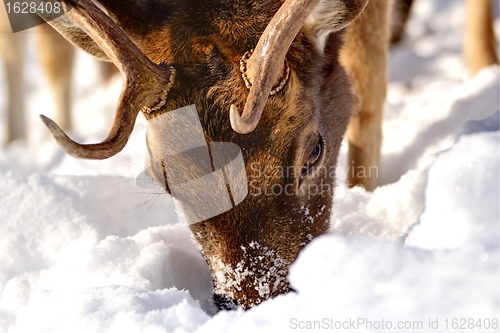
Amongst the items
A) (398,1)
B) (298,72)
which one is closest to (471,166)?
(298,72)

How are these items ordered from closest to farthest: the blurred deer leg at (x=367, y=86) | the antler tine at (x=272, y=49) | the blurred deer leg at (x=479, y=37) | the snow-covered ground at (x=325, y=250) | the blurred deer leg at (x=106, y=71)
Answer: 1. the snow-covered ground at (x=325, y=250)
2. the antler tine at (x=272, y=49)
3. the blurred deer leg at (x=367, y=86)
4. the blurred deer leg at (x=479, y=37)
5. the blurred deer leg at (x=106, y=71)

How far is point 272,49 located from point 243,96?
25cm

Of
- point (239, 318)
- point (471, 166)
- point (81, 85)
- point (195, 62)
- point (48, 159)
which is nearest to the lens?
point (239, 318)

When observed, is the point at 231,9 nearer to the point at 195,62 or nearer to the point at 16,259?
the point at 195,62

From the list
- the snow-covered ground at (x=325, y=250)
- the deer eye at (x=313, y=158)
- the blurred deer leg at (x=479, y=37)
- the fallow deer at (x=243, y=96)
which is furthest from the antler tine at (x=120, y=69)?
the blurred deer leg at (x=479, y=37)

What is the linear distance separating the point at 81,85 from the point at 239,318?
22.1 feet

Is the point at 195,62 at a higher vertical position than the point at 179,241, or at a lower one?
higher

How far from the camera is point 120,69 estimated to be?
2146 mm

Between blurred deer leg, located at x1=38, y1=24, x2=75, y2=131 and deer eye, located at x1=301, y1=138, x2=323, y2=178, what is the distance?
4.20 meters

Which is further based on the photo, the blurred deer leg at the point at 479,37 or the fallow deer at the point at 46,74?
the fallow deer at the point at 46,74

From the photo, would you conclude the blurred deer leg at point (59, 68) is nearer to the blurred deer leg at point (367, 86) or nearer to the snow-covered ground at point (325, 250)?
the snow-covered ground at point (325, 250)

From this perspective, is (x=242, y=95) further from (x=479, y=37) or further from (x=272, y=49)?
(x=479, y=37)

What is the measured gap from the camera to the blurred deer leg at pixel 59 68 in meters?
6.14

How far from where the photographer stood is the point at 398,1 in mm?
5676
